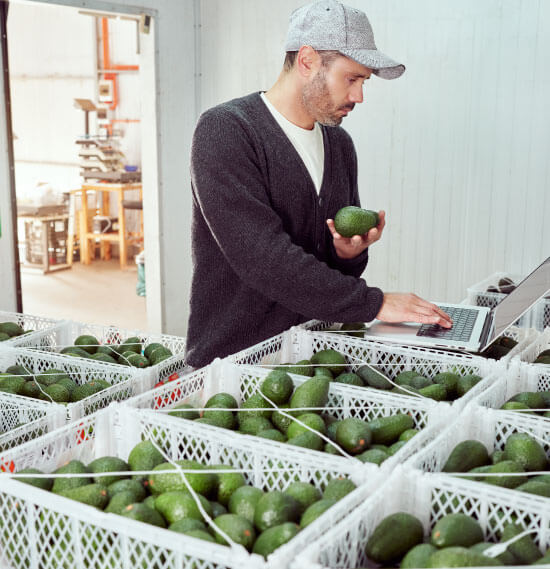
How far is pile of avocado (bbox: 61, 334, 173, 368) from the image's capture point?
8.22ft

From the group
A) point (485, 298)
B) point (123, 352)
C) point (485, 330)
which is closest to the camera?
point (485, 330)

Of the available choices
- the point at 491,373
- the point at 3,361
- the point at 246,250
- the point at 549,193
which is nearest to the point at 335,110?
the point at 246,250

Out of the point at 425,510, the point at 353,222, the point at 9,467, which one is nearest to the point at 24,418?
the point at 9,467

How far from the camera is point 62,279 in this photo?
8.23 meters

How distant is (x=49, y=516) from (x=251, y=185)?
3.54 feet

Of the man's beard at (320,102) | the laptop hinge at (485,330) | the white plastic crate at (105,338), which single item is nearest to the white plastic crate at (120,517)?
the laptop hinge at (485,330)

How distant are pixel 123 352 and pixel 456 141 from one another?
262 cm

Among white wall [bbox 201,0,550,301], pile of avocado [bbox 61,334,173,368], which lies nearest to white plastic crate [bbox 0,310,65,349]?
pile of avocado [bbox 61,334,173,368]

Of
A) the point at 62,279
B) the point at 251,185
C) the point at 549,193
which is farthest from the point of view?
the point at 62,279

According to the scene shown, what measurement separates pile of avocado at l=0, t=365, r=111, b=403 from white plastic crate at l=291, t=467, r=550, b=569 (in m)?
1.16

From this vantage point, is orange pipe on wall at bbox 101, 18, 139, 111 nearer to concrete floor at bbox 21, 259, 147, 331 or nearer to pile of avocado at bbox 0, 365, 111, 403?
concrete floor at bbox 21, 259, 147, 331

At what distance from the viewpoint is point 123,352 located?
267cm

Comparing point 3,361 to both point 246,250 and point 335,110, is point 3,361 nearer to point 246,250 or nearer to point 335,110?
point 246,250

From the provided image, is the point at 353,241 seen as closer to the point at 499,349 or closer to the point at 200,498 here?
the point at 499,349
